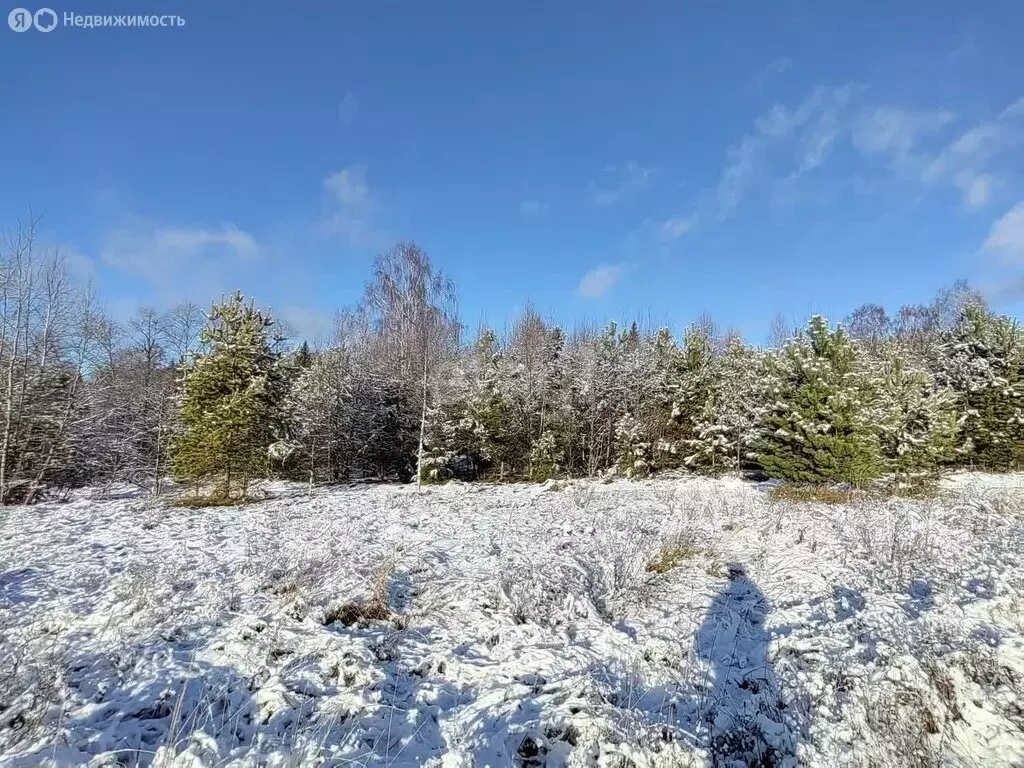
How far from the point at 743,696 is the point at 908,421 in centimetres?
1763

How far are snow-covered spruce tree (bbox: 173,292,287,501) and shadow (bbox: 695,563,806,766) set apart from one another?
12.8 m

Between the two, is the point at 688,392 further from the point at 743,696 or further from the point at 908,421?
the point at 743,696

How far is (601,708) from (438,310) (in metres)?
17.9

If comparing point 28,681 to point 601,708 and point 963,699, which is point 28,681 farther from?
point 963,699

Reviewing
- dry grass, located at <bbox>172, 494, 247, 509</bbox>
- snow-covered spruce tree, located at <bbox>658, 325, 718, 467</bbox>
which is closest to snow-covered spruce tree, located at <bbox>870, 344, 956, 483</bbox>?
snow-covered spruce tree, located at <bbox>658, 325, 718, 467</bbox>

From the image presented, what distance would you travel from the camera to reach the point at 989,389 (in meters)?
23.3

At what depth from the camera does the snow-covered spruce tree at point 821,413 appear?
43.6 feet

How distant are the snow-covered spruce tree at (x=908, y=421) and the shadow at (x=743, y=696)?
36.2 ft

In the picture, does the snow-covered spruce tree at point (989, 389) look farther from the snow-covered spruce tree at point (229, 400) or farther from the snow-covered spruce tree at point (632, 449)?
the snow-covered spruce tree at point (229, 400)

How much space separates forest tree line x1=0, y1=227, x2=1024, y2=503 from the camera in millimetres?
13984

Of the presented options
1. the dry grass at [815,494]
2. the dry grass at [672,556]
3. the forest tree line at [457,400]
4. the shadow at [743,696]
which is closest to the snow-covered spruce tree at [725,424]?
the forest tree line at [457,400]

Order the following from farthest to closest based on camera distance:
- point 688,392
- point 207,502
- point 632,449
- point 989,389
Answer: point 632,449, point 989,389, point 688,392, point 207,502

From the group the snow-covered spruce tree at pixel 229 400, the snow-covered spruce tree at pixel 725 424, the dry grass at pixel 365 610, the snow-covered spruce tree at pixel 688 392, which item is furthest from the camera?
the snow-covered spruce tree at pixel 688 392

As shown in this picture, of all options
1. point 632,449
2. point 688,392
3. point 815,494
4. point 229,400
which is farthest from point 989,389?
point 229,400
